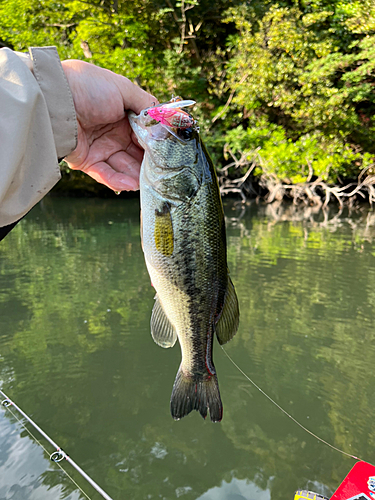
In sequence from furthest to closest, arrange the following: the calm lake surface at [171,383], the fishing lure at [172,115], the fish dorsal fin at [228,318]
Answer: the calm lake surface at [171,383] → the fish dorsal fin at [228,318] → the fishing lure at [172,115]

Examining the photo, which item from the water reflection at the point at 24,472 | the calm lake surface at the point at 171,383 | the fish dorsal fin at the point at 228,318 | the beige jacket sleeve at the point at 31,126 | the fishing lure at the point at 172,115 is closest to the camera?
the beige jacket sleeve at the point at 31,126

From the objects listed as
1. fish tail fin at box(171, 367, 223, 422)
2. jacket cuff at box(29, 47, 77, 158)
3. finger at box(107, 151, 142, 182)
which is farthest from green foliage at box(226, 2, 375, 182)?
fish tail fin at box(171, 367, 223, 422)

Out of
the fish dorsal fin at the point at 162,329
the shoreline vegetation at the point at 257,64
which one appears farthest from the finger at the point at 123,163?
the shoreline vegetation at the point at 257,64

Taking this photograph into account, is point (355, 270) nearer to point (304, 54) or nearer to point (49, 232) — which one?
point (49, 232)

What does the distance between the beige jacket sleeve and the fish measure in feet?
1.10

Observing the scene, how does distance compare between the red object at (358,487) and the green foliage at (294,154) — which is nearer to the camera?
the red object at (358,487)

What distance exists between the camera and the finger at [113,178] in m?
2.18

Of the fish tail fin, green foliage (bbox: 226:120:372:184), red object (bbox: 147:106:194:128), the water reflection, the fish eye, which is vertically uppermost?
red object (bbox: 147:106:194:128)

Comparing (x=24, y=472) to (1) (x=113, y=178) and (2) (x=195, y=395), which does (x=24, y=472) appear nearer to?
(2) (x=195, y=395)

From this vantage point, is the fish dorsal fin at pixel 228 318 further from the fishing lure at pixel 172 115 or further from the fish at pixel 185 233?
the fishing lure at pixel 172 115

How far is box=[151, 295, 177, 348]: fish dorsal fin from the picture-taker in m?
1.90

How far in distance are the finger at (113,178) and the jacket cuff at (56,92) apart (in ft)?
1.49

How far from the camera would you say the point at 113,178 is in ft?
7.21

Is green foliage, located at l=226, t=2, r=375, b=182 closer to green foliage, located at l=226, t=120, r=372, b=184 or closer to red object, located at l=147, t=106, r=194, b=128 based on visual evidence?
green foliage, located at l=226, t=120, r=372, b=184
